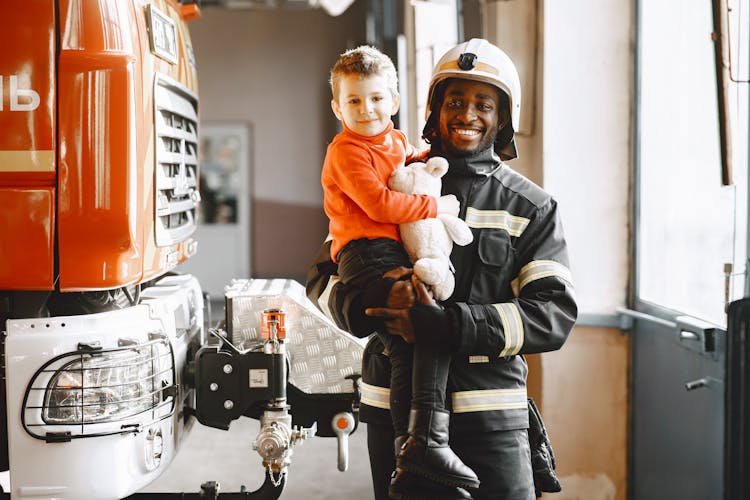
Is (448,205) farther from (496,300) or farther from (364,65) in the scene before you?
(364,65)

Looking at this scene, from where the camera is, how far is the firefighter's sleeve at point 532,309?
7.20 ft

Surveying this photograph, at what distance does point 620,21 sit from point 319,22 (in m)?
10.5

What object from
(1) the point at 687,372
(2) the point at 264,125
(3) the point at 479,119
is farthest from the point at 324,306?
(2) the point at 264,125

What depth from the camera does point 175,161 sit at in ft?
11.0

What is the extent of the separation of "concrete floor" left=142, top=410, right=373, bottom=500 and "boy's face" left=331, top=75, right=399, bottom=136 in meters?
2.85

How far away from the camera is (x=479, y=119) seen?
7.88ft

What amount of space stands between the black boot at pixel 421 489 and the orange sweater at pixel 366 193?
675 mm

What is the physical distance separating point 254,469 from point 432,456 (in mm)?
3288

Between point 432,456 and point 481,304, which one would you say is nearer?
point 432,456

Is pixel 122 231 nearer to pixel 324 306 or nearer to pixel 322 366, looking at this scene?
pixel 324 306

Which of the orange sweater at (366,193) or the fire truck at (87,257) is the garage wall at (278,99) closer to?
the fire truck at (87,257)

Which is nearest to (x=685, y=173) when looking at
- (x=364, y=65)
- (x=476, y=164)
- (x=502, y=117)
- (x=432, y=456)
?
(x=502, y=117)

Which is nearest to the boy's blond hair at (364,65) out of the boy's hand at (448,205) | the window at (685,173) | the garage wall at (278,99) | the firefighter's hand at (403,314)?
the boy's hand at (448,205)

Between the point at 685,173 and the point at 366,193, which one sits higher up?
the point at 685,173
